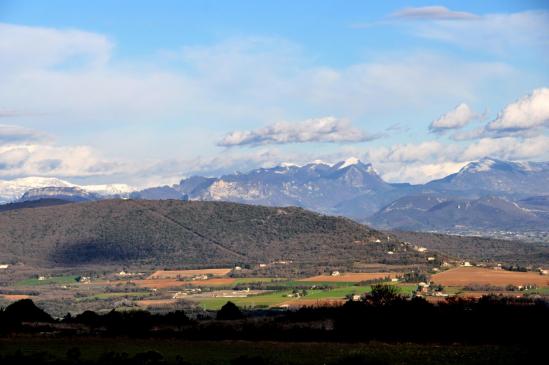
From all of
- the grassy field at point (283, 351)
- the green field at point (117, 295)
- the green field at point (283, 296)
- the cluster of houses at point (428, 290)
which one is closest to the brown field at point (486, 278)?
the cluster of houses at point (428, 290)

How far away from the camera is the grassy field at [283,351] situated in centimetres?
5138

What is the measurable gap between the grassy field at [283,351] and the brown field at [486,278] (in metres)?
106

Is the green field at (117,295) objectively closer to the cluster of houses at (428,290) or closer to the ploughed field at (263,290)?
the ploughed field at (263,290)

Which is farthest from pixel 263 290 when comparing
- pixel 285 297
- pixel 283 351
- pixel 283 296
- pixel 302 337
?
pixel 283 351

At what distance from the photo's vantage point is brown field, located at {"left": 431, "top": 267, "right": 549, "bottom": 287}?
163500mm

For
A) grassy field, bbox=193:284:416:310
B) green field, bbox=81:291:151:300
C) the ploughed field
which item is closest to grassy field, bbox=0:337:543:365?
the ploughed field

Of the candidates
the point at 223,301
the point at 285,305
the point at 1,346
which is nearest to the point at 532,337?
the point at 1,346

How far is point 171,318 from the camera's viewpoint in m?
78.2

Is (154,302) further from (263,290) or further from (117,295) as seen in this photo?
(263,290)

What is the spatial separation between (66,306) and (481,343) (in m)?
106

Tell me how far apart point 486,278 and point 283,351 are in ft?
399

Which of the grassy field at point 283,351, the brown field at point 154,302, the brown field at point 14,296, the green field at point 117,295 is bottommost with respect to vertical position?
the grassy field at point 283,351

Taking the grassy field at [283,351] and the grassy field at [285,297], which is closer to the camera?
the grassy field at [283,351]

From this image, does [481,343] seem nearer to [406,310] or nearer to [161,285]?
[406,310]
